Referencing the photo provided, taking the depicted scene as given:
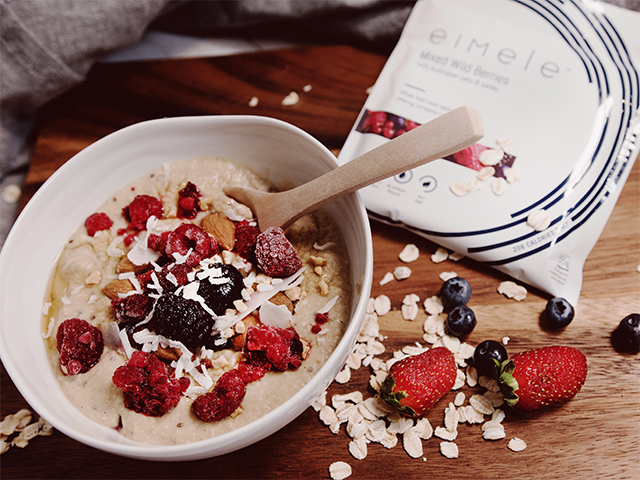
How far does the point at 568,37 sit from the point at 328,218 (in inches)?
38.0

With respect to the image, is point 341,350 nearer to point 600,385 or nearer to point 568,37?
point 600,385

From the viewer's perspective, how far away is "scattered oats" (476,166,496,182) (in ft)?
4.79

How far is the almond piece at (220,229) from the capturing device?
121 cm

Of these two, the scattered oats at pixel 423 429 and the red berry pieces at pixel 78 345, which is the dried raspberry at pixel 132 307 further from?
the scattered oats at pixel 423 429

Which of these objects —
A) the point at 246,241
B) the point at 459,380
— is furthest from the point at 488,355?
the point at 246,241

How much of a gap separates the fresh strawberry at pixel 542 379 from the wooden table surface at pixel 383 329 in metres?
0.07

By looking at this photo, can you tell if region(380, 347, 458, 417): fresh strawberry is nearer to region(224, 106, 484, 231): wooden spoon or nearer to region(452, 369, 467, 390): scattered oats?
region(452, 369, 467, 390): scattered oats

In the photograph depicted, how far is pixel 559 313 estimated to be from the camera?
1.31 metres

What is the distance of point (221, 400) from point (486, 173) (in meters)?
0.96

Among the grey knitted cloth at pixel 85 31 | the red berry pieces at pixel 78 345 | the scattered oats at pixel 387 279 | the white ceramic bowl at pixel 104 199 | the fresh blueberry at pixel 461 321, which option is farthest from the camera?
the grey knitted cloth at pixel 85 31

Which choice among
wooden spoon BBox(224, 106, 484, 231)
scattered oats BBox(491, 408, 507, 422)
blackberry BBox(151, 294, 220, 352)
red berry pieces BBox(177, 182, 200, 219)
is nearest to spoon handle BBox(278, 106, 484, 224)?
wooden spoon BBox(224, 106, 484, 231)

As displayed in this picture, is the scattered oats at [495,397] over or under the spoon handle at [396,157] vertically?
under

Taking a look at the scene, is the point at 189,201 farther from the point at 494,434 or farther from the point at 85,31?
the point at 494,434

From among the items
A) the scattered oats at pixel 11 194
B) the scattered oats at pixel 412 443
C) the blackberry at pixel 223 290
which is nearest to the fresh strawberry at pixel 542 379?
the scattered oats at pixel 412 443
